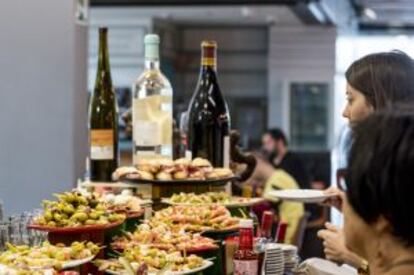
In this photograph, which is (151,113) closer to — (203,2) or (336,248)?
(336,248)

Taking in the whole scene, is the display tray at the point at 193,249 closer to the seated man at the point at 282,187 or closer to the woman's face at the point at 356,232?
the woman's face at the point at 356,232

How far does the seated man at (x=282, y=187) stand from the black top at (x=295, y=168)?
51 centimetres

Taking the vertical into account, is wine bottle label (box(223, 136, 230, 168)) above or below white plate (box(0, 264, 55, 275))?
above

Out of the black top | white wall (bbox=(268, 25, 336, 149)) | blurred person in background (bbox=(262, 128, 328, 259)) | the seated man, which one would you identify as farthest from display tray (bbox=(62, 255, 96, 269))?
white wall (bbox=(268, 25, 336, 149))

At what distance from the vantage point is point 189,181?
7.98ft

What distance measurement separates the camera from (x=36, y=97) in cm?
309

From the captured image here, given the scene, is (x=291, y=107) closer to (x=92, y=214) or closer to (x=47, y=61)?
(x=47, y=61)

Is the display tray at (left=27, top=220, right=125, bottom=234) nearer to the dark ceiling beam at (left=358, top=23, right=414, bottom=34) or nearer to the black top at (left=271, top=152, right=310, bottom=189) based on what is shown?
the black top at (left=271, top=152, right=310, bottom=189)

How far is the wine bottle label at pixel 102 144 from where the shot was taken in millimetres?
2672

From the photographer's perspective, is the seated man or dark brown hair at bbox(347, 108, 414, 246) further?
the seated man

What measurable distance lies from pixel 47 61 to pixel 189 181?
37.6 inches

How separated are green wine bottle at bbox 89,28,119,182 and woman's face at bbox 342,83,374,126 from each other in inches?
32.7

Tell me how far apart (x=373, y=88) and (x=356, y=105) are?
76 millimetres

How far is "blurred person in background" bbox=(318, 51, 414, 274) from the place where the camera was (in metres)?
2.14
